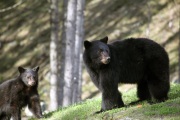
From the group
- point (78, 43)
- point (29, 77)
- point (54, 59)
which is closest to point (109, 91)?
point (29, 77)

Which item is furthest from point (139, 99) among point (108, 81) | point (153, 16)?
point (153, 16)

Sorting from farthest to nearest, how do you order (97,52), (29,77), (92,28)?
(92,28) < (29,77) < (97,52)

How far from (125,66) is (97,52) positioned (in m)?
0.80

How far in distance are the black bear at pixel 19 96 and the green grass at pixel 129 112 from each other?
562 millimetres

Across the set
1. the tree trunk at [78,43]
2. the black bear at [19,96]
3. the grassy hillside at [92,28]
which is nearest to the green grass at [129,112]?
the black bear at [19,96]

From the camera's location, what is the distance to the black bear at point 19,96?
971cm

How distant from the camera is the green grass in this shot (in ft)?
24.4

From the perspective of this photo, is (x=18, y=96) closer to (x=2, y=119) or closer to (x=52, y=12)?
(x=2, y=119)

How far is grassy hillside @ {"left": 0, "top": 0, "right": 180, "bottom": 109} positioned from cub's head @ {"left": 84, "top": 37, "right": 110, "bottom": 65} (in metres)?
12.0

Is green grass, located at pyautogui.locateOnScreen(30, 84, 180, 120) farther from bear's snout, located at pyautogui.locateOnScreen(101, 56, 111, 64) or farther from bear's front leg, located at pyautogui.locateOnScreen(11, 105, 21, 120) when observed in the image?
bear's snout, located at pyautogui.locateOnScreen(101, 56, 111, 64)

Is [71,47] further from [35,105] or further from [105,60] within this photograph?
[105,60]

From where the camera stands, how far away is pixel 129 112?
8.00 metres

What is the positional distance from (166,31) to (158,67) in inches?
581

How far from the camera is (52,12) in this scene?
16656 mm
